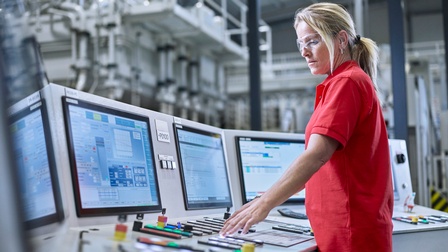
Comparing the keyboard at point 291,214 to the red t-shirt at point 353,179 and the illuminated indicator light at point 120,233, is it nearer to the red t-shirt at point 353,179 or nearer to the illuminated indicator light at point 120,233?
the red t-shirt at point 353,179

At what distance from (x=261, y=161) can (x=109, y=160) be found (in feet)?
2.96

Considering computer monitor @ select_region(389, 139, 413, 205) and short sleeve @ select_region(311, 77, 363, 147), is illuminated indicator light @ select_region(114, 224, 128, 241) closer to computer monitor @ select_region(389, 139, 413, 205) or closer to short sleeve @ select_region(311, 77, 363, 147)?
short sleeve @ select_region(311, 77, 363, 147)

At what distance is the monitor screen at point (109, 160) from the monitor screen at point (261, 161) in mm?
599

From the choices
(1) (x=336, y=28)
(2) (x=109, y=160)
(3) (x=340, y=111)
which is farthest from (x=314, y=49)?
(2) (x=109, y=160)

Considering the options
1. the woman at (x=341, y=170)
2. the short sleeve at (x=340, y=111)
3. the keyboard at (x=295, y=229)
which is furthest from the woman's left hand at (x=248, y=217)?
the keyboard at (x=295, y=229)

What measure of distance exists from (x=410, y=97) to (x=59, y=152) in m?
3.69

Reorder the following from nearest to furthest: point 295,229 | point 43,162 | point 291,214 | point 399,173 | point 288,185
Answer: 1. point 43,162
2. point 288,185
3. point 295,229
4. point 291,214
5. point 399,173

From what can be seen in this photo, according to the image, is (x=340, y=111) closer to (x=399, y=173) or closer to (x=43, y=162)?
(x=43, y=162)

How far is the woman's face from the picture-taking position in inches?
52.3

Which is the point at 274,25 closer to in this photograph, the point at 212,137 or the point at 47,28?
the point at 47,28

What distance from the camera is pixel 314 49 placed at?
134cm

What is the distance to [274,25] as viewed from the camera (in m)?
10.8

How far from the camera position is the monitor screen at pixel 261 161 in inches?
77.9

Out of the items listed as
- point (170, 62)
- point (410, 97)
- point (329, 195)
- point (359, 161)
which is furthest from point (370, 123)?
point (170, 62)
